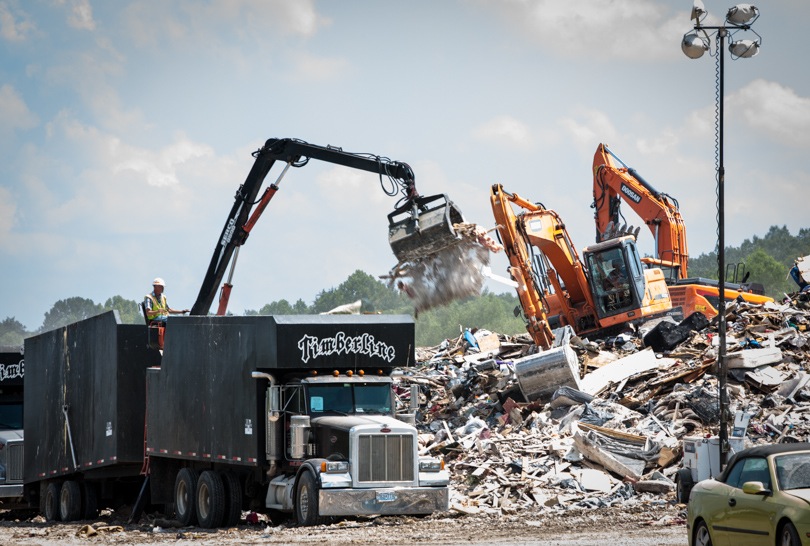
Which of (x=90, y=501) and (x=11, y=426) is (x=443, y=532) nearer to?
(x=90, y=501)

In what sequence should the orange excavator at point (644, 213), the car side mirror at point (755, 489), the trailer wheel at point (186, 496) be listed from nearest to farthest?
the car side mirror at point (755, 489), the trailer wheel at point (186, 496), the orange excavator at point (644, 213)

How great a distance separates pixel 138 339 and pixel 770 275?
10026 cm

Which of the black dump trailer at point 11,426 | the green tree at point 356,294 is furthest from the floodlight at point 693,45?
the green tree at point 356,294

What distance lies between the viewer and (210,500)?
20562 millimetres

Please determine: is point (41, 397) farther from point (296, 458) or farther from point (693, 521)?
point (693, 521)

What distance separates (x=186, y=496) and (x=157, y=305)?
13.3 feet

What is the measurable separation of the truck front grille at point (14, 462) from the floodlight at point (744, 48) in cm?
Result: 1785

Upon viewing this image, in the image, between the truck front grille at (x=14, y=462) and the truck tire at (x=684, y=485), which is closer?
the truck tire at (x=684, y=485)

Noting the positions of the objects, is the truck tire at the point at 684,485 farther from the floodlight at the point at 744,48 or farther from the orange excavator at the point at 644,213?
the orange excavator at the point at 644,213

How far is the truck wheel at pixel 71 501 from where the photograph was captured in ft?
82.0

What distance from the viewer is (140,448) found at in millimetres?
23484

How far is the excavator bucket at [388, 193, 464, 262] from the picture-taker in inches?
969

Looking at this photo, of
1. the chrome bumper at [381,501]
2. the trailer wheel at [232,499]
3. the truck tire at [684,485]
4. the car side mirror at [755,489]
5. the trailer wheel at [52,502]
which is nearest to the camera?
the car side mirror at [755,489]

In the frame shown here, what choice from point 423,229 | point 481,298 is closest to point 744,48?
point 423,229
